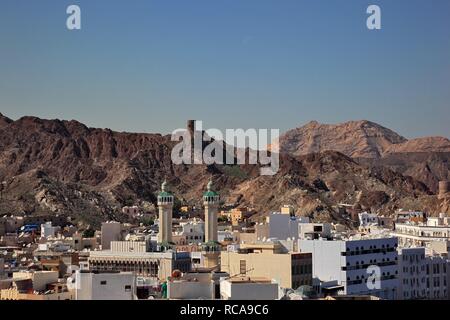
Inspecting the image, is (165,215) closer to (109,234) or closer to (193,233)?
(193,233)

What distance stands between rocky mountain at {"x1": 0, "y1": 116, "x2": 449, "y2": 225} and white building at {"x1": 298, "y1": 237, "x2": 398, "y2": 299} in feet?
145

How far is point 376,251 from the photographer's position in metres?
31.5

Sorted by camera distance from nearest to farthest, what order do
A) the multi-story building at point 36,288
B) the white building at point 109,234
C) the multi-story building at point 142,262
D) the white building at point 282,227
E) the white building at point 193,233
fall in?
the multi-story building at point 36,288 < the multi-story building at point 142,262 < the white building at point 282,227 < the white building at point 193,233 < the white building at point 109,234

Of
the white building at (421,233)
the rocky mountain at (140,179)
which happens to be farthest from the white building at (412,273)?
the rocky mountain at (140,179)

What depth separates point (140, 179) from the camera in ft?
332

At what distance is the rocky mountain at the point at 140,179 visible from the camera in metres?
83.1

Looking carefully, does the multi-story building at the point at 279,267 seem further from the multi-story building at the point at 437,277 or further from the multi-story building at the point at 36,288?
the multi-story building at the point at 437,277

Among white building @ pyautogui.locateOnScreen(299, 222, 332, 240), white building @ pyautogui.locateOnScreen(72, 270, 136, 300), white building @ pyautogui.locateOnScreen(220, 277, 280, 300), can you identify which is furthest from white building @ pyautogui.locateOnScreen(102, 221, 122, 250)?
white building @ pyautogui.locateOnScreen(220, 277, 280, 300)

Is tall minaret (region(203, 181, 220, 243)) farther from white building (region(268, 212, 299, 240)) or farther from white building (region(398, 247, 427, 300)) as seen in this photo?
white building (region(398, 247, 427, 300))

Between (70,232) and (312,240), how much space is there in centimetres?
3166

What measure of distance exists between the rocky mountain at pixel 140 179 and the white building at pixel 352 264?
1735 inches

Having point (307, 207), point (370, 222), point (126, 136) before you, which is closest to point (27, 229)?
point (370, 222)

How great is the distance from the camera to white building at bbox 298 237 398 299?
29.8 metres

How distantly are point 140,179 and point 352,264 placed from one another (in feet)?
236
